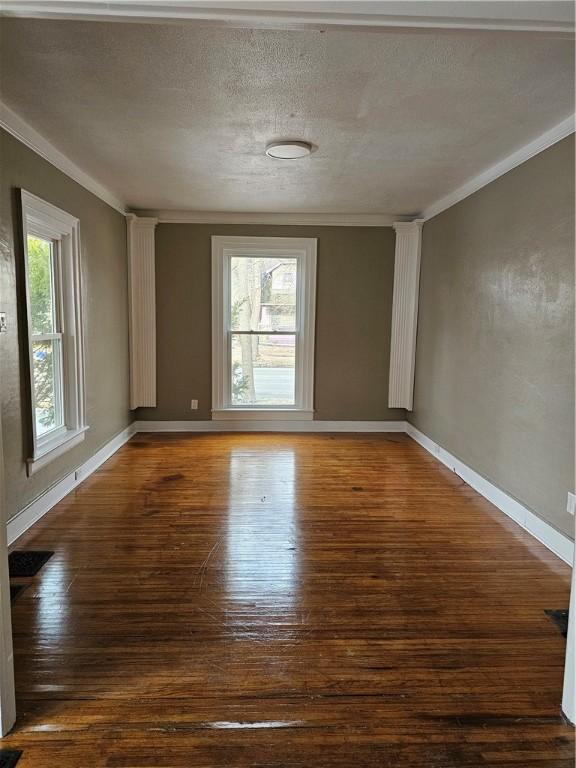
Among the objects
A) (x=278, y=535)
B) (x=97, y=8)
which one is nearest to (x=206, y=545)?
(x=278, y=535)

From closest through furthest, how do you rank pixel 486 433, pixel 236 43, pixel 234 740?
pixel 234 740 → pixel 236 43 → pixel 486 433

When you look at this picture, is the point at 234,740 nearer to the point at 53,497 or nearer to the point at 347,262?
the point at 53,497

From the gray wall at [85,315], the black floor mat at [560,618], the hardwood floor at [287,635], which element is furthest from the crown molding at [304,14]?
the black floor mat at [560,618]

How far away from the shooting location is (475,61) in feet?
7.19

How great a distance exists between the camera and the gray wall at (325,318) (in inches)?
223

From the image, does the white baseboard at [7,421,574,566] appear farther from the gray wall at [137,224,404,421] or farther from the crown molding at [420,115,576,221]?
the crown molding at [420,115,576,221]

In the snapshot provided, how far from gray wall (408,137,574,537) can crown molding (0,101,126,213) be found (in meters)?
3.23

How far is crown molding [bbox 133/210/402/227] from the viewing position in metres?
5.55

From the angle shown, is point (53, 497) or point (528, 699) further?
point (53, 497)

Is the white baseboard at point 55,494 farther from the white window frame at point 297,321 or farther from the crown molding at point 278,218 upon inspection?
the crown molding at point 278,218

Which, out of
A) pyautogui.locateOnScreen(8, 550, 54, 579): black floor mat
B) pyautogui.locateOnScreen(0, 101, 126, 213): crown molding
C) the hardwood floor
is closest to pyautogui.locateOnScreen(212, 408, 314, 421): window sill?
the hardwood floor

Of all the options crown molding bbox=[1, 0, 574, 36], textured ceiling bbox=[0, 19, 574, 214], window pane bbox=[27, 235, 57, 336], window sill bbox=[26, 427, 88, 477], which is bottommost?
window sill bbox=[26, 427, 88, 477]

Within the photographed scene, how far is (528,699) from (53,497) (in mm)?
3161

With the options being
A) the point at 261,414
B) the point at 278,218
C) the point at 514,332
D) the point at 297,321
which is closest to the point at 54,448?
the point at 261,414
